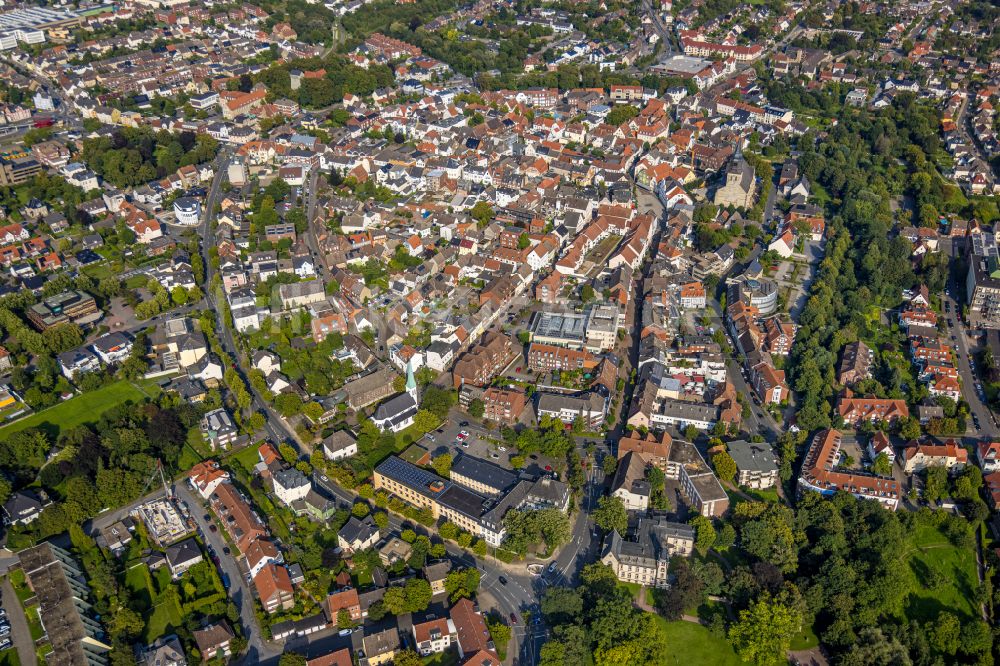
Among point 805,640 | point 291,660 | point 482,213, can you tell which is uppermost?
point 482,213

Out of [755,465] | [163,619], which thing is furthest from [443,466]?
[755,465]

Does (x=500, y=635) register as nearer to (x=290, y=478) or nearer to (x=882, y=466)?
(x=290, y=478)

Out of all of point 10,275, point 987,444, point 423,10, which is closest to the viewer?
point 987,444

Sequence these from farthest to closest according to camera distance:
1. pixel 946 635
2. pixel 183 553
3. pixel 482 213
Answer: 1. pixel 482 213
2. pixel 183 553
3. pixel 946 635

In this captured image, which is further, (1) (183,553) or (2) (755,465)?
(2) (755,465)

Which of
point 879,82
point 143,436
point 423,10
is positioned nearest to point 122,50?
point 423,10

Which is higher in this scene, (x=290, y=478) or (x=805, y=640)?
(x=290, y=478)

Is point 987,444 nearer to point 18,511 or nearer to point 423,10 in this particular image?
point 18,511

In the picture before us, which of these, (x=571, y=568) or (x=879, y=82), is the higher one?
(x=879, y=82)
